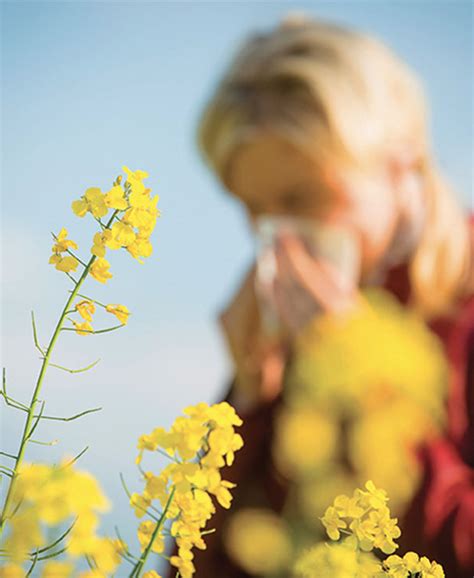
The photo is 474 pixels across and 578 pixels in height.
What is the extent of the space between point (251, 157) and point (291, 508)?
31.1 inches

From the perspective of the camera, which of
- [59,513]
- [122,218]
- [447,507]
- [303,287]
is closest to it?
[59,513]

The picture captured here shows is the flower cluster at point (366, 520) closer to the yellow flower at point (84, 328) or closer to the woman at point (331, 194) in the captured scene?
the yellow flower at point (84, 328)

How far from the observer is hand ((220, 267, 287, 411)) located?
1068 millimetres

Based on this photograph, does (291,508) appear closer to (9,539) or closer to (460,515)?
(9,539)

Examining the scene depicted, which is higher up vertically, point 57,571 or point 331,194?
point 57,571

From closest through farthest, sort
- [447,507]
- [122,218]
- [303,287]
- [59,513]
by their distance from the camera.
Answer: [59,513] < [122,218] < [447,507] < [303,287]

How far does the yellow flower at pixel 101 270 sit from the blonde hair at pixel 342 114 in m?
0.83

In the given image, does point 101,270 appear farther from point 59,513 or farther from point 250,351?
point 250,351

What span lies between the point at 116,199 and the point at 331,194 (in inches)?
33.3

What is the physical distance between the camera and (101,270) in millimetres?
281

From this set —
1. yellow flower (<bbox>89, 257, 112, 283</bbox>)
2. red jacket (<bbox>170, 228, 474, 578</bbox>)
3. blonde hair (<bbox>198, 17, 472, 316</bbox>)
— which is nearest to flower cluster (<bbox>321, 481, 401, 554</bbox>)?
yellow flower (<bbox>89, 257, 112, 283</bbox>)

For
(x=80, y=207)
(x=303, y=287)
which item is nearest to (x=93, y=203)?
(x=80, y=207)

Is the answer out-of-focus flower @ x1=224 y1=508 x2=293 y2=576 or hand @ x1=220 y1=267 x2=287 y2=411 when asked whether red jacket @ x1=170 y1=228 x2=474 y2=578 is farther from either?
out-of-focus flower @ x1=224 y1=508 x2=293 y2=576

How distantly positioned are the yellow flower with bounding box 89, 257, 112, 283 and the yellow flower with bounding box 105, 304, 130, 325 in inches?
0.5
